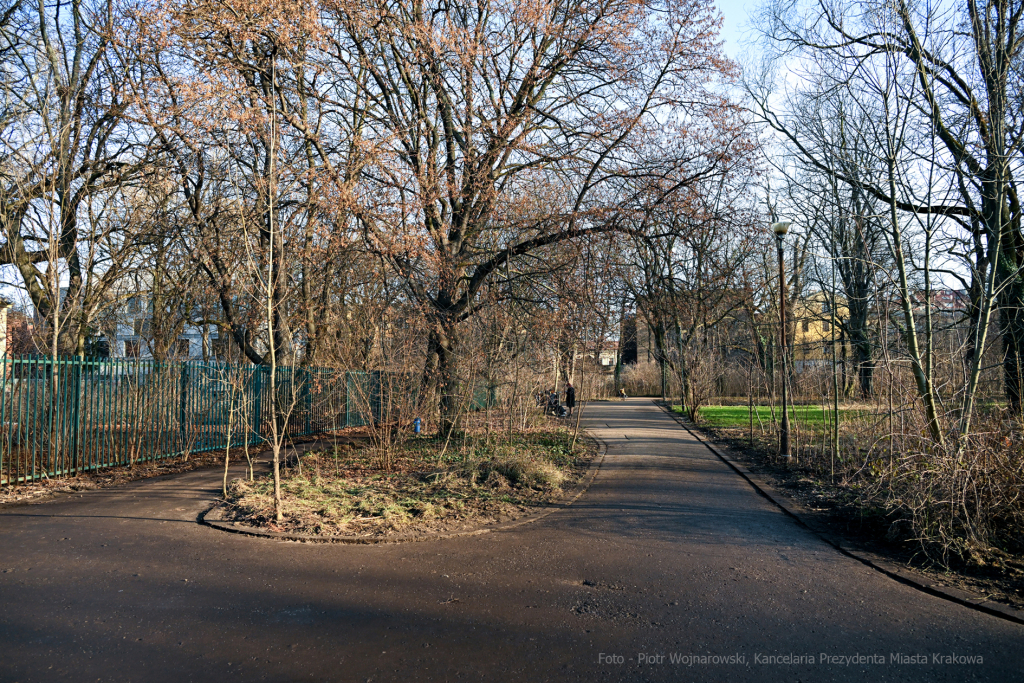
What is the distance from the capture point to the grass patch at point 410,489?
7.81 meters

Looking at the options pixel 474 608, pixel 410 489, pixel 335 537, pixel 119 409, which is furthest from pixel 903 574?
pixel 119 409

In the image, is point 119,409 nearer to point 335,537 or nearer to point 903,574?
point 335,537

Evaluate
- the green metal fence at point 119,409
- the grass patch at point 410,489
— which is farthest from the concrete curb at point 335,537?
the green metal fence at point 119,409

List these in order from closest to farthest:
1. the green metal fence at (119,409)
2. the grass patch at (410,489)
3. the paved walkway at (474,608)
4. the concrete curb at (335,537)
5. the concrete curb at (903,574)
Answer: the paved walkway at (474,608) → the concrete curb at (903,574) → the concrete curb at (335,537) → the grass patch at (410,489) → the green metal fence at (119,409)

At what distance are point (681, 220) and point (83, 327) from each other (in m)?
15.1

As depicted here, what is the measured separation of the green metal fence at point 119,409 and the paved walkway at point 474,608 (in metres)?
2.22

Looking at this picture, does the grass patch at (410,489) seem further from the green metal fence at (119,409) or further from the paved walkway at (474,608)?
the green metal fence at (119,409)

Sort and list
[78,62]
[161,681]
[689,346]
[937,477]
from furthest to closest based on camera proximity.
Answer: [689,346] → [78,62] → [937,477] → [161,681]

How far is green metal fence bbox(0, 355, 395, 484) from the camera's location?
32.0 feet

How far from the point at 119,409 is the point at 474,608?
9539 mm

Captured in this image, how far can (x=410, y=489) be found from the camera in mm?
9422

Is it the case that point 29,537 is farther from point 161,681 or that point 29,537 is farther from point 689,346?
point 689,346

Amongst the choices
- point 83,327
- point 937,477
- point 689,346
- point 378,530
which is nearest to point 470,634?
point 378,530

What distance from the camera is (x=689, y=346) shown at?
30.1 meters
